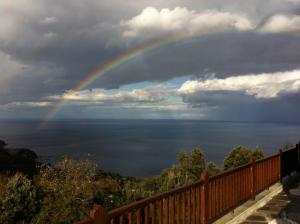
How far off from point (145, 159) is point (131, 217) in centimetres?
8198

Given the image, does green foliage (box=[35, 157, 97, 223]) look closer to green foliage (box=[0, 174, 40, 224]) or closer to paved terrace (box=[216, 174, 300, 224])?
green foliage (box=[0, 174, 40, 224])

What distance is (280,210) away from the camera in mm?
8203

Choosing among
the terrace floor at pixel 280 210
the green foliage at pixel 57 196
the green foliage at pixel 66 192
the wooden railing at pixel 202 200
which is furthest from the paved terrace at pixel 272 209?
the green foliage at pixel 66 192

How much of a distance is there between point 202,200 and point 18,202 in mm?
3972

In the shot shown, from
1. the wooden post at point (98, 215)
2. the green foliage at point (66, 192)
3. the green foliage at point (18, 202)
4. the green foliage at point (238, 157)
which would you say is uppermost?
the wooden post at point (98, 215)

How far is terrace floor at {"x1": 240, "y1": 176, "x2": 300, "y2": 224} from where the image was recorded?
24.2 ft

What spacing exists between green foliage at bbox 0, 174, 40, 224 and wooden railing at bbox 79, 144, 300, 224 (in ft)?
6.47

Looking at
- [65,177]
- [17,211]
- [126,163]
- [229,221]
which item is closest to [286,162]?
[229,221]

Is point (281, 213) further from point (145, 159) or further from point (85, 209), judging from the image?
point (145, 159)

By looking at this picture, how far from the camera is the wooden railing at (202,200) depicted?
13.9 ft

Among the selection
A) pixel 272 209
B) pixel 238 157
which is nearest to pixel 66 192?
pixel 272 209

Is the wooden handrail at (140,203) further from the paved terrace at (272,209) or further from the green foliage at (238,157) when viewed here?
the green foliage at (238,157)

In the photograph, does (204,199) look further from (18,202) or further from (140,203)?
(18,202)

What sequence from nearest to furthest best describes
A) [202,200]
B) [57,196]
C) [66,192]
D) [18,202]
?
[202,200]
[18,202]
[57,196]
[66,192]
